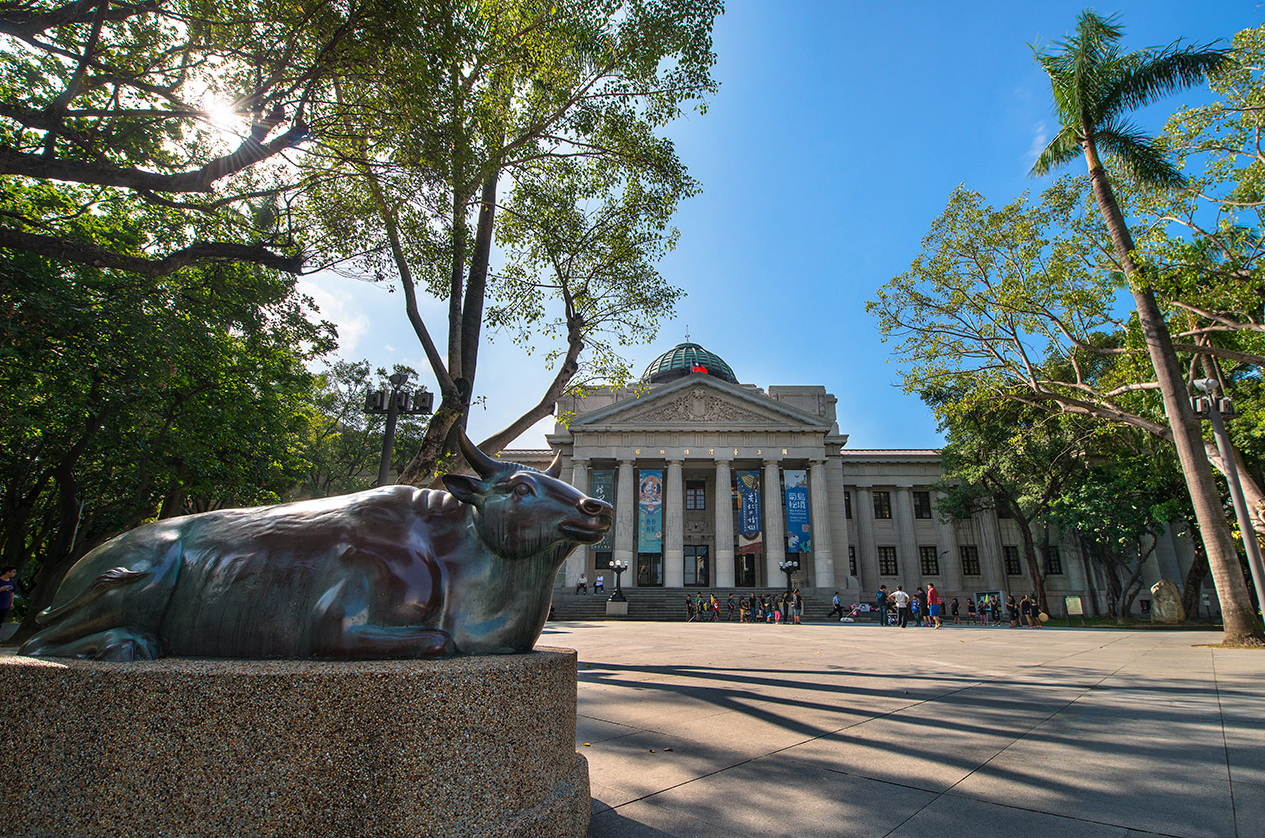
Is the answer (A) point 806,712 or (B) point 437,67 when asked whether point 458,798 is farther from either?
(B) point 437,67

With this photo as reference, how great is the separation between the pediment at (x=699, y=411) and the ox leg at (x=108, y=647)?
33.6m

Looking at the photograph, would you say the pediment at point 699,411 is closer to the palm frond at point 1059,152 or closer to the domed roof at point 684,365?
the domed roof at point 684,365

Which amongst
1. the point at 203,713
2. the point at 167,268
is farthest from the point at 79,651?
the point at 167,268

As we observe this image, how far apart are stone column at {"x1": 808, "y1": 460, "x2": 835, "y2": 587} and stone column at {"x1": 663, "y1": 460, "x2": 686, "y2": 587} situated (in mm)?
7613

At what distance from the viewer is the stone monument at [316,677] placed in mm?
1543

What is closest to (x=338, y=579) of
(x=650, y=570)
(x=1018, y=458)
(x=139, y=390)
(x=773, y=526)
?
(x=139, y=390)

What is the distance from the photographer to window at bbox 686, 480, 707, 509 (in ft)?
130

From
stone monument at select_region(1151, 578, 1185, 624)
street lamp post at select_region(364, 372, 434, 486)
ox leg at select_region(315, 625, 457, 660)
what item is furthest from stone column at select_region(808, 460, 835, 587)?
ox leg at select_region(315, 625, 457, 660)

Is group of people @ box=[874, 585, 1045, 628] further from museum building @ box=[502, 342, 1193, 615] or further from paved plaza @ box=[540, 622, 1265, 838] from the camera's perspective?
paved plaza @ box=[540, 622, 1265, 838]

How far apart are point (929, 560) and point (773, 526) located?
12776mm

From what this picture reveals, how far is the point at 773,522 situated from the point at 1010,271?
67.3ft

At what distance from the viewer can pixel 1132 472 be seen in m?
23.1

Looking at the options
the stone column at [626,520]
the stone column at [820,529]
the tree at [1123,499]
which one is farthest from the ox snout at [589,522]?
the stone column at [820,529]

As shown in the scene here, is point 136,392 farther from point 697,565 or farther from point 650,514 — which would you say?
point 697,565
